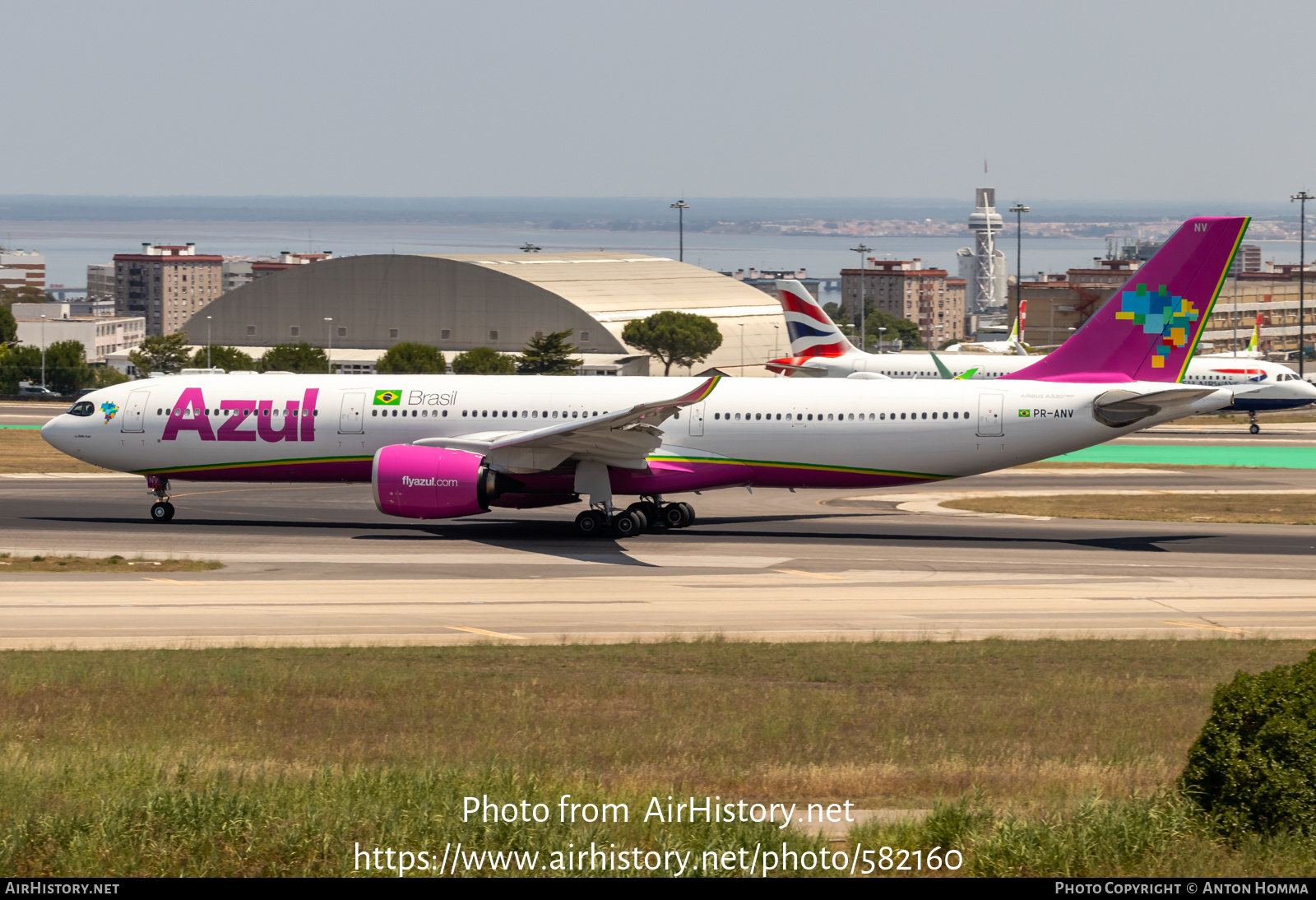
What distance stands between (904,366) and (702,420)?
4643 cm

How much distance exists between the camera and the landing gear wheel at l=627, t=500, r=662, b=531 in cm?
3969

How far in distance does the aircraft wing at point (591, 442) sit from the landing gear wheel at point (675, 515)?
2551 mm

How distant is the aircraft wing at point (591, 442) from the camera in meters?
35.9

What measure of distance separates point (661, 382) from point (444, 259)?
316 ft

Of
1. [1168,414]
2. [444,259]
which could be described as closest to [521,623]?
[1168,414]

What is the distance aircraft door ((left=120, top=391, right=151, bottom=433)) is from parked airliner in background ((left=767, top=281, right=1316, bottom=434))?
46605 millimetres

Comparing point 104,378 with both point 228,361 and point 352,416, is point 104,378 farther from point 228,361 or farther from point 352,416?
point 352,416

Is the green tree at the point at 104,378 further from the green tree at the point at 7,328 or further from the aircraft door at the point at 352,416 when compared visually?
the aircraft door at the point at 352,416

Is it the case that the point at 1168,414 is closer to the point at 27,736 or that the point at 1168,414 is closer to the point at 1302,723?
the point at 1302,723

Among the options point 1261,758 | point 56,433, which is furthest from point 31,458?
point 1261,758

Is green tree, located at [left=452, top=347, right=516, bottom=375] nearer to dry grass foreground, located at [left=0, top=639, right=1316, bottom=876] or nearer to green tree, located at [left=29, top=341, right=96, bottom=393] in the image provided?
green tree, located at [left=29, top=341, right=96, bottom=393]

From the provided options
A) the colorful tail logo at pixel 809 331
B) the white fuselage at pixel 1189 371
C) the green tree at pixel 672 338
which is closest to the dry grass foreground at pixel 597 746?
the white fuselage at pixel 1189 371
